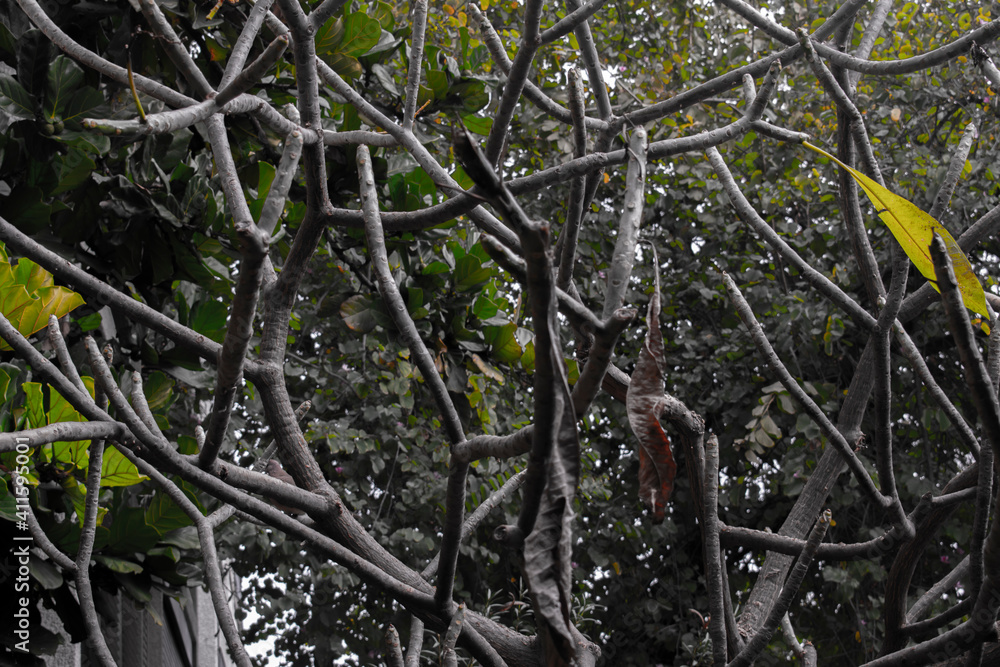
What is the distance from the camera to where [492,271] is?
140 cm

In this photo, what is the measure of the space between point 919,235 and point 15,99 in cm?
124

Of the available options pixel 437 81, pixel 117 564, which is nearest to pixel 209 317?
pixel 117 564

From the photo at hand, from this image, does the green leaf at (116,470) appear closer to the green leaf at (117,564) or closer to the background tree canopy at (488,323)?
the background tree canopy at (488,323)

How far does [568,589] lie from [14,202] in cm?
113

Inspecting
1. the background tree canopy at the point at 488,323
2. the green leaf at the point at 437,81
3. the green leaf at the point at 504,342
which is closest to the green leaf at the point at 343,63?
the background tree canopy at the point at 488,323

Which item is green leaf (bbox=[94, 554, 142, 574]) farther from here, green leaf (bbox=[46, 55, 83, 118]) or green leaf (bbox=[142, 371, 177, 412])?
green leaf (bbox=[46, 55, 83, 118])

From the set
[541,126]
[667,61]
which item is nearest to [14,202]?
[541,126]

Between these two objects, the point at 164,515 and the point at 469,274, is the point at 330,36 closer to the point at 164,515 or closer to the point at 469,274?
the point at 469,274

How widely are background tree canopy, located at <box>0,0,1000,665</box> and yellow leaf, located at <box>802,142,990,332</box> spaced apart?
0.04 metres

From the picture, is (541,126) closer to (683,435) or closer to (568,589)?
(683,435)

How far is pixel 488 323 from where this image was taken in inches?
54.7

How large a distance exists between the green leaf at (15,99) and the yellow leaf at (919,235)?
3.89 ft

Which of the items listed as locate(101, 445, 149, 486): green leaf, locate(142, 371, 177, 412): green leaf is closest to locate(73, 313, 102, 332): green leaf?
locate(142, 371, 177, 412): green leaf

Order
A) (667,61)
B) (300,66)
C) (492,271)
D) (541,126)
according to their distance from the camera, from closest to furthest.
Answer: (300,66)
(492,271)
(541,126)
(667,61)
